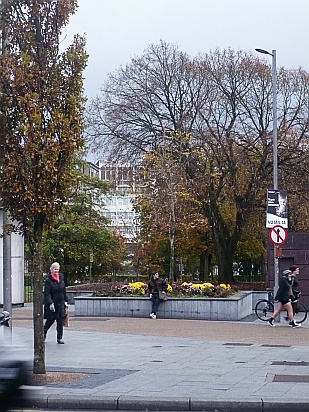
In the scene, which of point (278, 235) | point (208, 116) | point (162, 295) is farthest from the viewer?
point (208, 116)

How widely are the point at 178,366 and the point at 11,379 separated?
7.35 m

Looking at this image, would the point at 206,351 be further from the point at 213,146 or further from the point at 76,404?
the point at 213,146

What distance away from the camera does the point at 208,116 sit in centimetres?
4303

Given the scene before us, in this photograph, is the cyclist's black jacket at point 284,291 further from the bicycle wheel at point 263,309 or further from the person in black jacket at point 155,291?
the person in black jacket at point 155,291

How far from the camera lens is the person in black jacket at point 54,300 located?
19047mm

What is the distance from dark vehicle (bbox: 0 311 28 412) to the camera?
8.41 metres

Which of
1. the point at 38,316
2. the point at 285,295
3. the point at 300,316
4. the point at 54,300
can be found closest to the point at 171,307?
the point at 300,316

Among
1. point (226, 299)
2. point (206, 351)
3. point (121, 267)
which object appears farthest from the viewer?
point (121, 267)

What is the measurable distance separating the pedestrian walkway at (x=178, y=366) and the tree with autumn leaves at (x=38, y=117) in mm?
1809

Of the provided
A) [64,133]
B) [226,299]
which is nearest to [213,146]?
[226,299]

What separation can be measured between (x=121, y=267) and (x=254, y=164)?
1930 cm

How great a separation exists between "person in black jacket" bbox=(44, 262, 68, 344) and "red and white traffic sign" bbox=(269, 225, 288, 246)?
8317 mm

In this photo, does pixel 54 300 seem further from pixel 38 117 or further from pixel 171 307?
pixel 171 307

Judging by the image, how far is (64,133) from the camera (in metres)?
14.0
